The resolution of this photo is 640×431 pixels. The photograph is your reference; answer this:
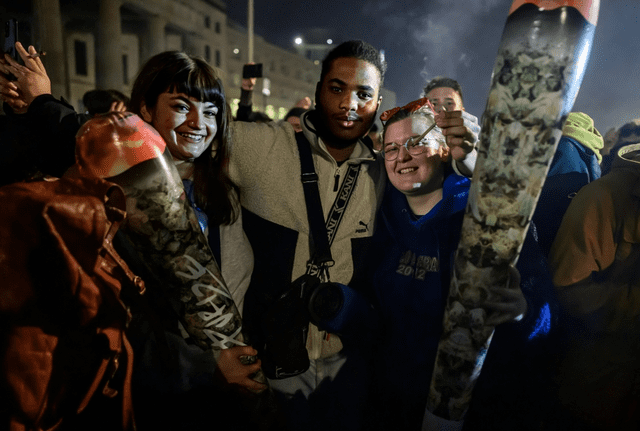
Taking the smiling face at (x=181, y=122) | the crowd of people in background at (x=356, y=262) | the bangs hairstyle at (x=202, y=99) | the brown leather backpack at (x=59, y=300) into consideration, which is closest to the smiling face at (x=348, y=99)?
the crowd of people in background at (x=356, y=262)

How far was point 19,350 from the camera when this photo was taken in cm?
105

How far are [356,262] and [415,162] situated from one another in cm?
65

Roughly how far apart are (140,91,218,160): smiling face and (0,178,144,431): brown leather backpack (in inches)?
24.7

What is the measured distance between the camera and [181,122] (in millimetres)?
1695

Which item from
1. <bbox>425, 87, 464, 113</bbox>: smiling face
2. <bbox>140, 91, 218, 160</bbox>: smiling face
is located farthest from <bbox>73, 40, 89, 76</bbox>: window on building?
<bbox>140, 91, 218, 160</bbox>: smiling face

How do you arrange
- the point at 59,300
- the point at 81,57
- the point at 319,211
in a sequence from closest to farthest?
the point at 59,300, the point at 319,211, the point at 81,57

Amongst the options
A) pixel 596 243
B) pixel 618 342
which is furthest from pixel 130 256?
pixel 618 342

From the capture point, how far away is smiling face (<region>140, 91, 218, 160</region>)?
1689mm

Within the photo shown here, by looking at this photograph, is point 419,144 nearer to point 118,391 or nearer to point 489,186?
point 489,186

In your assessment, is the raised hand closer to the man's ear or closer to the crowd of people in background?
the crowd of people in background

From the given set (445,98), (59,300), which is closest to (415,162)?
(59,300)

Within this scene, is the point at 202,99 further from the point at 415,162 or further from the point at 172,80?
the point at 415,162

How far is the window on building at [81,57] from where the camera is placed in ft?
67.7

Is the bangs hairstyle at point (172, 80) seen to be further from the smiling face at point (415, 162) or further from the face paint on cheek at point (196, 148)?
the smiling face at point (415, 162)
